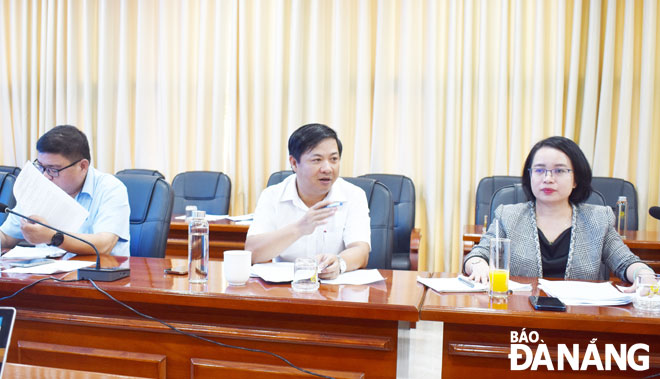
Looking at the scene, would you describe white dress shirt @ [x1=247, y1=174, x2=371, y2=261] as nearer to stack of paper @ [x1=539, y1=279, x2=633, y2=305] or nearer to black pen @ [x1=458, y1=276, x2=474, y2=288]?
black pen @ [x1=458, y1=276, x2=474, y2=288]

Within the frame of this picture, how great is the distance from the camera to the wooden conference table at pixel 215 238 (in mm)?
3158

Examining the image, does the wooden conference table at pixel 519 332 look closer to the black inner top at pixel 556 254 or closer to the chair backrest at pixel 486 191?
the black inner top at pixel 556 254

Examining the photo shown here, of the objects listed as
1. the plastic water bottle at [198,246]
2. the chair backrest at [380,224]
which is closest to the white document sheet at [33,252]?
the plastic water bottle at [198,246]

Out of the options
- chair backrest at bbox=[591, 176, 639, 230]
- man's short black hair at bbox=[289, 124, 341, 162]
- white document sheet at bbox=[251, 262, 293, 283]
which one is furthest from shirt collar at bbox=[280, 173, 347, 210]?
chair backrest at bbox=[591, 176, 639, 230]

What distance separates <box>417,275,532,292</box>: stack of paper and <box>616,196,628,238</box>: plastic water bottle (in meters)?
1.63

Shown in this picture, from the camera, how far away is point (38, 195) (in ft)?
6.02

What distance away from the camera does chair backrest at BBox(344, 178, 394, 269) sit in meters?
→ 2.27

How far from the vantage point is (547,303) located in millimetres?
1354

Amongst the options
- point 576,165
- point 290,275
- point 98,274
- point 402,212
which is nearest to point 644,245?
point 576,165

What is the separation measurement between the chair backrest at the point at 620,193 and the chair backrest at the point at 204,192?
2.53 metres

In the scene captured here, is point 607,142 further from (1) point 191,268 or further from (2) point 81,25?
(2) point 81,25

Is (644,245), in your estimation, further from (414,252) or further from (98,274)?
(98,274)

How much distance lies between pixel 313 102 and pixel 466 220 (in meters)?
1.52

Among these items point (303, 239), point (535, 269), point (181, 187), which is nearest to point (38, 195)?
point (303, 239)
